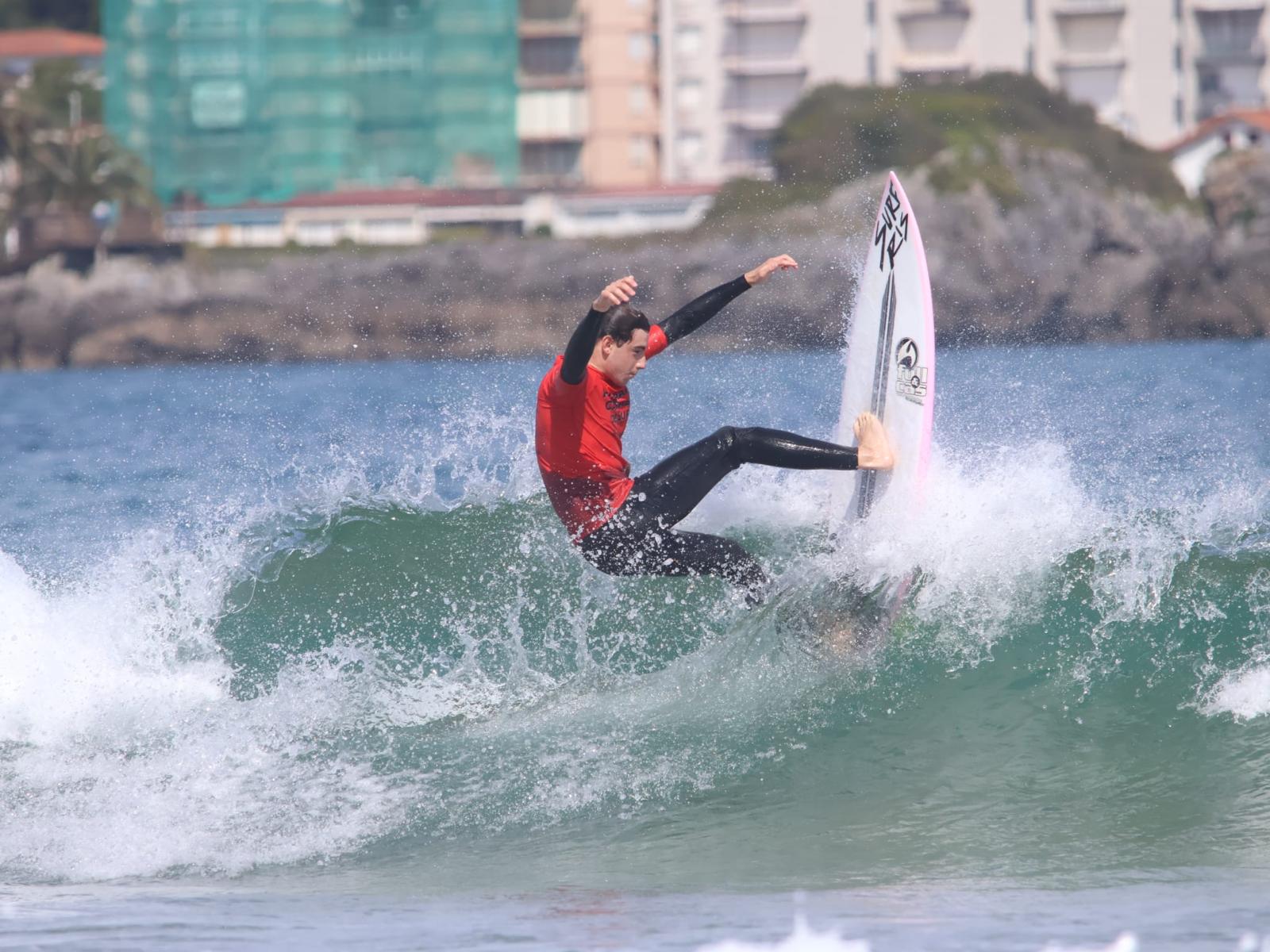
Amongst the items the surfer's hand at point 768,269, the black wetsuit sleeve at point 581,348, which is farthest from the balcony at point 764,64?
the black wetsuit sleeve at point 581,348

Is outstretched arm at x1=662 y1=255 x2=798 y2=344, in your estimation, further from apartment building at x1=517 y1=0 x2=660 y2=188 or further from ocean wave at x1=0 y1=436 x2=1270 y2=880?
apartment building at x1=517 y1=0 x2=660 y2=188

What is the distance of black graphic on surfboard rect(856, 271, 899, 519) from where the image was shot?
720 cm

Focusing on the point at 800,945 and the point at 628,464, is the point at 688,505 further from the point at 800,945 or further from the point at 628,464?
the point at 800,945

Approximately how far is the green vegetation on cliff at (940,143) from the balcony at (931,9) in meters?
6.35

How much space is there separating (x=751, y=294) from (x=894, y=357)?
3374cm

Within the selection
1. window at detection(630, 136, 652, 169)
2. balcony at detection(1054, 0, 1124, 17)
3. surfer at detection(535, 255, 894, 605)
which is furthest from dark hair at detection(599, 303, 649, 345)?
balcony at detection(1054, 0, 1124, 17)

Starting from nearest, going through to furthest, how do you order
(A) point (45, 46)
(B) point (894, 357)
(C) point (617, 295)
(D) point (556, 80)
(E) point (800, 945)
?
(E) point (800, 945), (C) point (617, 295), (B) point (894, 357), (D) point (556, 80), (A) point (45, 46)

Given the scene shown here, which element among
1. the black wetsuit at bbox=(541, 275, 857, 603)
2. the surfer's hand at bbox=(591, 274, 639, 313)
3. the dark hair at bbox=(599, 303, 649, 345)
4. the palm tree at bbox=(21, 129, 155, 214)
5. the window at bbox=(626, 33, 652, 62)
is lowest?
the black wetsuit at bbox=(541, 275, 857, 603)

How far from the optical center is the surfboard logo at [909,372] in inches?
274

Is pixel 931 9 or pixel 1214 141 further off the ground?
pixel 931 9

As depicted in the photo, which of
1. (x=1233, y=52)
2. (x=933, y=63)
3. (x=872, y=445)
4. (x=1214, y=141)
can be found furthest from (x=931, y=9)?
(x=872, y=445)

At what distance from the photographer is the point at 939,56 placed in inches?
2131

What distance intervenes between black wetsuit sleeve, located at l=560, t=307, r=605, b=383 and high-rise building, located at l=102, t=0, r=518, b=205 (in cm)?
4956

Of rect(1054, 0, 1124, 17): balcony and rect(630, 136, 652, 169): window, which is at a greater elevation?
rect(1054, 0, 1124, 17): balcony
